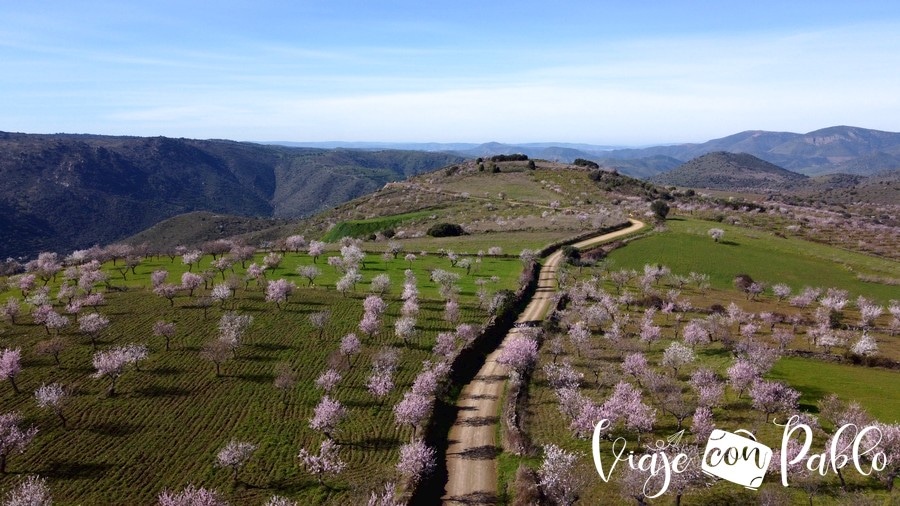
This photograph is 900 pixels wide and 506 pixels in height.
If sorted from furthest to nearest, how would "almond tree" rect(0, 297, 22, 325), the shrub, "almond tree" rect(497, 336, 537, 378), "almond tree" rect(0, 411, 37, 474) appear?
the shrub
"almond tree" rect(0, 297, 22, 325)
"almond tree" rect(497, 336, 537, 378)
"almond tree" rect(0, 411, 37, 474)

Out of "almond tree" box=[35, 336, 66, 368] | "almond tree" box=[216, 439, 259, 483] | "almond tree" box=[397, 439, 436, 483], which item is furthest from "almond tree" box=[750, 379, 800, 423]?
"almond tree" box=[35, 336, 66, 368]

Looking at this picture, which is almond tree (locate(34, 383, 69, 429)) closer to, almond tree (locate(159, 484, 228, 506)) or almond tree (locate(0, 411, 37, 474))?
almond tree (locate(0, 411, 37, 474))

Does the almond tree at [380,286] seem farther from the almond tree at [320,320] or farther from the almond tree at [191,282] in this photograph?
the almond tree at [191,282]

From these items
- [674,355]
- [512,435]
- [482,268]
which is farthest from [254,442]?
[482,268]

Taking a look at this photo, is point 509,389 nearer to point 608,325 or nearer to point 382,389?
point 382,389

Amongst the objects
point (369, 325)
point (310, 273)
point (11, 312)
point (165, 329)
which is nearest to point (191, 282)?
point (310, 273)

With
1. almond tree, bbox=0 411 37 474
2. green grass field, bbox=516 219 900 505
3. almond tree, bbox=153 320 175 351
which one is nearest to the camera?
green grass field, bbox=516 219 900 505
